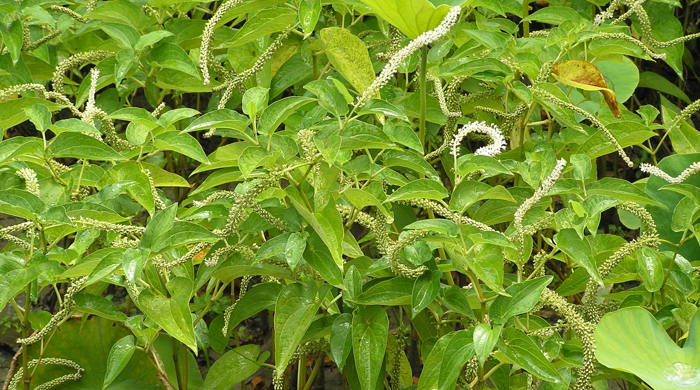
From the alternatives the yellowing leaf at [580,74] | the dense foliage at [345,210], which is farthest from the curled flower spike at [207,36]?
the yellowing leaf at [580,74]

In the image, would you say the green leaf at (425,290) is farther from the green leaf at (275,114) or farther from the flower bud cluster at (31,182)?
the flower bud cluster at (31,182)

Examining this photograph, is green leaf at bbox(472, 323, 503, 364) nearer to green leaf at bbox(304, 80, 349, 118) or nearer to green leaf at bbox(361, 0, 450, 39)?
green leaf at bbox(304, 80, 349, 118)

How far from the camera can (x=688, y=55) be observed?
2656 mm

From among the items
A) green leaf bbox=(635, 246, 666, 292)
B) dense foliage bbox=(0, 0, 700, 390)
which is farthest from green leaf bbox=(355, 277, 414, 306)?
green leaf bbox=(635, 246, 666, 292)

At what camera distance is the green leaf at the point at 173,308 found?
126 centimetres

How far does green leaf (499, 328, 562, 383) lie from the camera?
3.99 feet

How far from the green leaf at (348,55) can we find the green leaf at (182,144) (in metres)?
0.23

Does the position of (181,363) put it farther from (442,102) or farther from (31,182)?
(442,102)

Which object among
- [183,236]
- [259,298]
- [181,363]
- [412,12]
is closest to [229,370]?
[181,363]

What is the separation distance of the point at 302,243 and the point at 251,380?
48.9 inches

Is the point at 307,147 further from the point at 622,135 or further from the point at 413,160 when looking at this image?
the point at 622,135

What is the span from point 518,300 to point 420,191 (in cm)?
19

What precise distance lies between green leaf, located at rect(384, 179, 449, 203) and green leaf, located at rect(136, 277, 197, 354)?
299mm

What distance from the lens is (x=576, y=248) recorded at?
1256 millimetres
